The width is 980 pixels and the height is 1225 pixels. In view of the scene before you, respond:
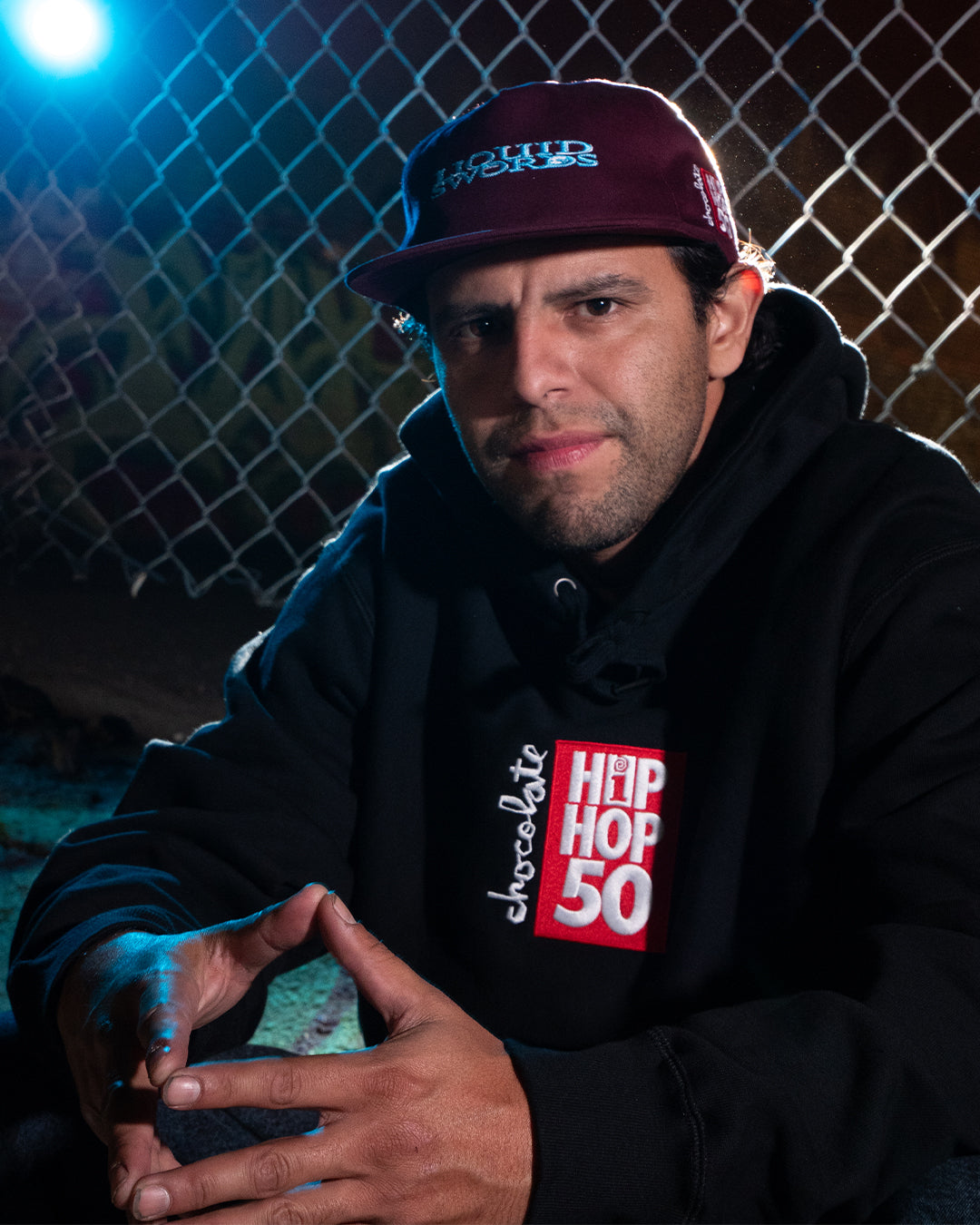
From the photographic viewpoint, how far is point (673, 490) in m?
1.30

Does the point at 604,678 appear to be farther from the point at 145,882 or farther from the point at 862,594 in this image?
the point at 145,882

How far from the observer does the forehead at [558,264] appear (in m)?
1.17

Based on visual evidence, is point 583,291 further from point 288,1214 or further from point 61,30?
point 61,30

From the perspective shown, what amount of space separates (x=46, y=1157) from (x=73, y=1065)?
7.7 inches

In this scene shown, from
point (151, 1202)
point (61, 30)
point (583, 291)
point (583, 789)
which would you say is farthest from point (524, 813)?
point (61, 30)

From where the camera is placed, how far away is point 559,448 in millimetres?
1196


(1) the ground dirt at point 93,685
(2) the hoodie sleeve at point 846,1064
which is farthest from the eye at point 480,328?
(1) the ground dirt at point 93,685

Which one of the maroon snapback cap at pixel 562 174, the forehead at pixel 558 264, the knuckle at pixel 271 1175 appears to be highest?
the maroon snapback cap at pixel 562 174

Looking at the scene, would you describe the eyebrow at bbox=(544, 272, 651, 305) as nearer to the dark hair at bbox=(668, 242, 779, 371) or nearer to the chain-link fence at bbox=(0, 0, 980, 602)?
the dark hair at bbox=(668, 242, 779, 371)

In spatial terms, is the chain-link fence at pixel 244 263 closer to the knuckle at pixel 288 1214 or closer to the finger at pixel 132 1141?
the finger at pixel 132 1141

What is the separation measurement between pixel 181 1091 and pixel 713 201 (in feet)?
4.03

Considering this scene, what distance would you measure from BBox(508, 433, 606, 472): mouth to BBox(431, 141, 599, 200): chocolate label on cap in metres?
0.33

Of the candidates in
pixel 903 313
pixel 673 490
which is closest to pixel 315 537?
pixel 903 313

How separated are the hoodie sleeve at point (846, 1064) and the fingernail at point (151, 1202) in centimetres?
29
